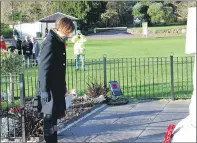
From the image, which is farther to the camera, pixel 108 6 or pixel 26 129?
pixel 108 6

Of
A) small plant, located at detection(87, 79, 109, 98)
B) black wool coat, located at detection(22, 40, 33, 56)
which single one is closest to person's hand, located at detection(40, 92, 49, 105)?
small plant, located at detection(87, 79, 109, 98)

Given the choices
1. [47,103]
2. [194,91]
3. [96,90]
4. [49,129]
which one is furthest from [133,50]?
[194,91]

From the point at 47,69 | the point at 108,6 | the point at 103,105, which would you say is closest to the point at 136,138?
the point at 47,69

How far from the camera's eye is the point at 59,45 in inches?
263

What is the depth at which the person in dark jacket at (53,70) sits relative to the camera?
21.5 ft

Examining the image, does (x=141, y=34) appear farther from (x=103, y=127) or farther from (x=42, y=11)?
(x=103, y=127)

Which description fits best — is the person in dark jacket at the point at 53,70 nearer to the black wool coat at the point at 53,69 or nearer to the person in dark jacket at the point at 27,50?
the black wool coat at the point at 53,69

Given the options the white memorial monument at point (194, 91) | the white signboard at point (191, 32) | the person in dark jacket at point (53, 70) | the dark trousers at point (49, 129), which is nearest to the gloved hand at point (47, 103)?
the person in dark jacket at point (53, 70)

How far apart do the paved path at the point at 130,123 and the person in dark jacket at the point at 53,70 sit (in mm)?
1401

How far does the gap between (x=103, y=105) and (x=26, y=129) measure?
3736 millimetres

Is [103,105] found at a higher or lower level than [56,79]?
lower

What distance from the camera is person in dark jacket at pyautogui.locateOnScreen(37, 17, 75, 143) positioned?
21.5 feet

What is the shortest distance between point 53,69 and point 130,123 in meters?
3.12

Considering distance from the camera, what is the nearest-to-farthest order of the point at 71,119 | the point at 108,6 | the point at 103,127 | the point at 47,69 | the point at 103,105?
the point at 47,69, the point at 103,127, the point at 71,119, the point at 103,105, the point at 108,6
